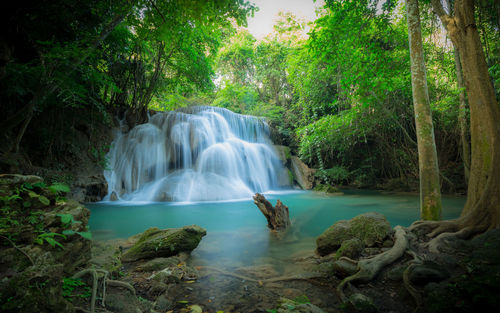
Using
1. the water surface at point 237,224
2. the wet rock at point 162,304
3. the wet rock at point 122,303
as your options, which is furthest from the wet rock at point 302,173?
the wet rock at point 122,303

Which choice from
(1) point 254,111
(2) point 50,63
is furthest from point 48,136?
(1) point 254,111

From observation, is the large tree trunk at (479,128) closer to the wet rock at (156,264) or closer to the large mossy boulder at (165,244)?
the large mossy boulder at (165,244)

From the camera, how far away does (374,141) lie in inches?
599

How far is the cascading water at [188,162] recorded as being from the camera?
11836 millimetres

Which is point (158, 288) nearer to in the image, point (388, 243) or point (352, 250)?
point (352, 250)

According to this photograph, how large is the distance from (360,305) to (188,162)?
12.9m

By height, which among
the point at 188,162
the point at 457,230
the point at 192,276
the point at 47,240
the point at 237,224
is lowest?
the point at 237,224

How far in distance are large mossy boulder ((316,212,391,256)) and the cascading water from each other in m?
8.18

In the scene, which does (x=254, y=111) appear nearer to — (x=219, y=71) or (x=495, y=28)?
(x=219, y=71)

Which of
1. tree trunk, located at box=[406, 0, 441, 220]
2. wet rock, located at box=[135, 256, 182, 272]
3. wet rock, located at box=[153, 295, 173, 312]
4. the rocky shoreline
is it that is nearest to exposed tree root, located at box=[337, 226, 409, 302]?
the rocky shoreline

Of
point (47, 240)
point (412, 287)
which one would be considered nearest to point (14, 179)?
point (47, 240)

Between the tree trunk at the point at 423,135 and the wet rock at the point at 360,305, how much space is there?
3147 millimetres

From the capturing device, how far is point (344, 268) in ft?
9.44

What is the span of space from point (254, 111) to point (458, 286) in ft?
67.9
